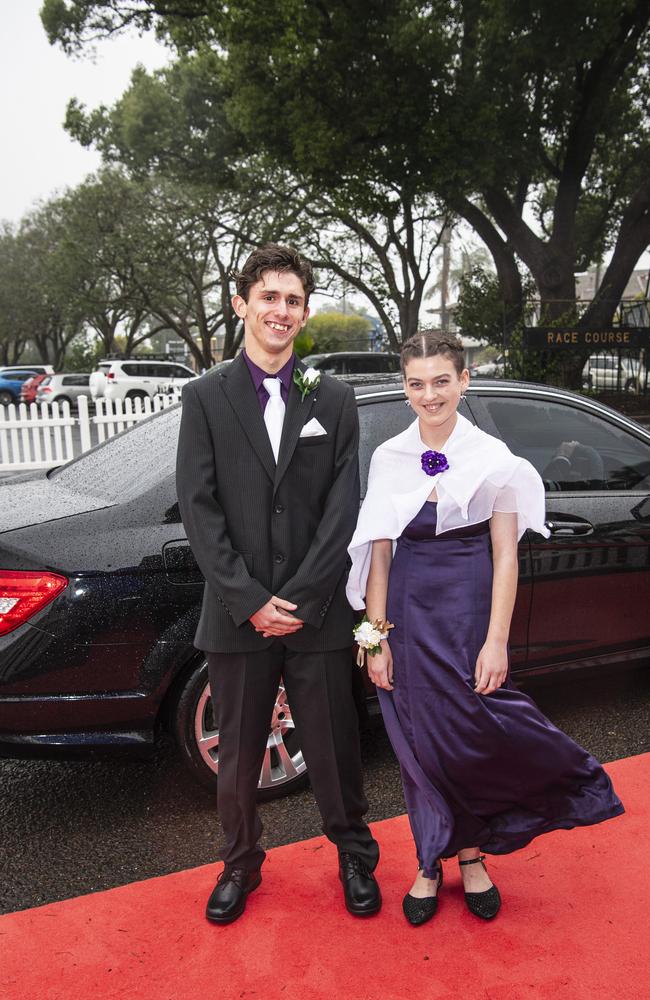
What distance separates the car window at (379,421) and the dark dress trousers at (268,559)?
795 millimetres

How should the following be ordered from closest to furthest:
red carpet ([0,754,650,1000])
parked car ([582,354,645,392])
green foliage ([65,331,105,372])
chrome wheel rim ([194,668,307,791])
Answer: red carpet ([0,754,650,1000])
chrome wheel rim ([194,668,307,791])
parked car ([582,354,645,392])
green foliage ([65,331,105,372])

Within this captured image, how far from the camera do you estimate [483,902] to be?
2480 millimetres

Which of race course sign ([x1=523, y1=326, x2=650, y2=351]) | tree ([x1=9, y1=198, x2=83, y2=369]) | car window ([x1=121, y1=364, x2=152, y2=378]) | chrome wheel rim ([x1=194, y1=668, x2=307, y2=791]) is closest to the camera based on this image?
chrome wheel rim ([x1=194, y1=668, x2=307, y2=791])

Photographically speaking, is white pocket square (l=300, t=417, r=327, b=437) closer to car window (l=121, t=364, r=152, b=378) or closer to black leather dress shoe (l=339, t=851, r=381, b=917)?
black leather dress shoe (l=339, t=851, r=381, b=917)

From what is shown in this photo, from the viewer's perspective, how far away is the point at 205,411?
236 centimetres

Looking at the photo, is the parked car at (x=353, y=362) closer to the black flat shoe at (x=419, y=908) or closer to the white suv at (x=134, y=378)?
the white suv at (x=134, y=378)

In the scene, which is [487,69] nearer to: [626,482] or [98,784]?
[626,482]

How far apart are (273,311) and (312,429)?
350mm

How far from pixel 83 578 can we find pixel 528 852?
1.81 metres

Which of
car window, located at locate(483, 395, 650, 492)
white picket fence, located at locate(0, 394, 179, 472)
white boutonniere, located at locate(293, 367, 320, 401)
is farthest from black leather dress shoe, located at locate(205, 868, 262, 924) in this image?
white picket fence, located at locate(0, 394, 179, 472)

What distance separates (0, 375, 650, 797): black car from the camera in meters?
2.78

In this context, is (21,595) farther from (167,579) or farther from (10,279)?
(10,279)

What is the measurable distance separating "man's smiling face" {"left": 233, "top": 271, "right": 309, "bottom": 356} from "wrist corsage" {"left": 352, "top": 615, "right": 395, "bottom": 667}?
0.84 meters

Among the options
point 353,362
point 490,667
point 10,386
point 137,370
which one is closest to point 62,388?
point 137,370
